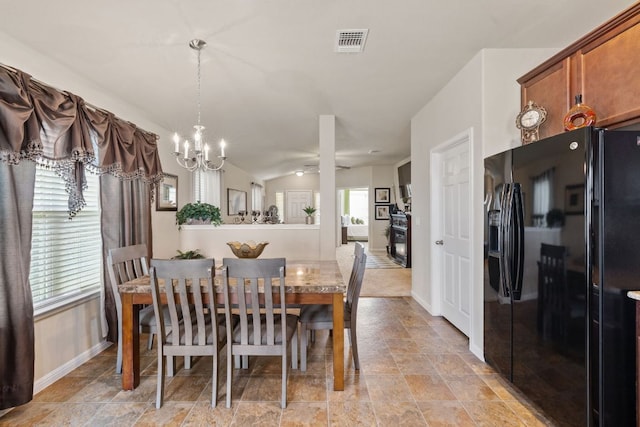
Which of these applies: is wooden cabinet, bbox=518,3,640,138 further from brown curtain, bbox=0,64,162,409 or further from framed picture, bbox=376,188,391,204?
framed picture, bbox=376,188,391,204

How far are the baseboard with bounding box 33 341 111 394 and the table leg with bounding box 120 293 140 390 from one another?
61cm

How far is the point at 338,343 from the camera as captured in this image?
7.18ft

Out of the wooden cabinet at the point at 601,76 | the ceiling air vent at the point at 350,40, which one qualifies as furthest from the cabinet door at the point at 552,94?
the ceiling air vent at the point at 350,40

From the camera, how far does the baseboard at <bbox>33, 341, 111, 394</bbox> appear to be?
2.23 meters

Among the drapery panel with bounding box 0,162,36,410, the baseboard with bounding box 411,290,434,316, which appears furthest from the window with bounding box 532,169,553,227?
the drapery panel with bounding box 0,162,36,410

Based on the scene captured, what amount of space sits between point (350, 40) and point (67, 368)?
11.1 ft

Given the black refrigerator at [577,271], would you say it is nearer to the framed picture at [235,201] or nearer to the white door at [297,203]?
the framed picture at [235,201]

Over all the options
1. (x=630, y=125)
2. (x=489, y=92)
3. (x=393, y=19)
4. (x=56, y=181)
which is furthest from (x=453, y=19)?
(x=56, y=181)

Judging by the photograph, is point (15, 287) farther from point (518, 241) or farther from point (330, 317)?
point (518, 241)

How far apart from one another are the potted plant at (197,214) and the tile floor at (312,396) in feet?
5.50

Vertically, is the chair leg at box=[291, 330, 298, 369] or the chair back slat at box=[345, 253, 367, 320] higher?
the chair back slat at box=[345, 253, 367, 320]

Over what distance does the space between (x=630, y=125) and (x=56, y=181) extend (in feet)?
13.1

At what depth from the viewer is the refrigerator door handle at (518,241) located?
6.56 feet

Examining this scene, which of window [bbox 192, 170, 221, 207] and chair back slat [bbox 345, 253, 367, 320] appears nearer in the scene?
chair back slat [bbox 345, 253, 367, 320]
